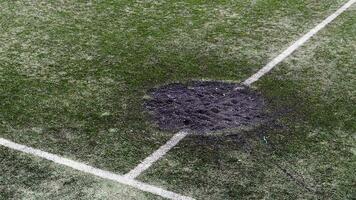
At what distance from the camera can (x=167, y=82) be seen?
24.5 feet

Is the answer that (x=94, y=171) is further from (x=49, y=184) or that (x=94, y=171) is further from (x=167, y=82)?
(x=167, y=82)

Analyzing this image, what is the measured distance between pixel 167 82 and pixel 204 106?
75 centimetres

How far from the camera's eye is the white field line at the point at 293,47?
7687 mm

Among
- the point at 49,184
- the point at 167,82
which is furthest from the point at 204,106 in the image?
the point at 49,184

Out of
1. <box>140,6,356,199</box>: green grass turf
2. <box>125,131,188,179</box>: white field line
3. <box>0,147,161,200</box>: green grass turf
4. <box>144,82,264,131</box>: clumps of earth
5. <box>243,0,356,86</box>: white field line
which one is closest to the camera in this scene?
<box>0,147,161,200</box>: green grass turf

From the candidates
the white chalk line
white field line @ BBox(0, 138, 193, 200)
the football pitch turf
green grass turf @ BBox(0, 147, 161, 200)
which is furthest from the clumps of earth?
green grass turf @ BBox(0, 147, 161, 200)

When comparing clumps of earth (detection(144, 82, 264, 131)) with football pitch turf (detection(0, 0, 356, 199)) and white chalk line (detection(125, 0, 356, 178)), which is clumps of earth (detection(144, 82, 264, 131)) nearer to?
football pitch turf (detection(0, 0, 356, 199))

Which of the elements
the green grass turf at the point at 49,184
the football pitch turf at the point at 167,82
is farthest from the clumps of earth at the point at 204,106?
the green grass turf at the point at 49,184

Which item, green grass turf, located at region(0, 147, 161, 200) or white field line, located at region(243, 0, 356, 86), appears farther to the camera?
white field line, located at region(243, 0, 356, 86)

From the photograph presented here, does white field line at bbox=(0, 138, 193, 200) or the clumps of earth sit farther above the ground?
the clumps of earth

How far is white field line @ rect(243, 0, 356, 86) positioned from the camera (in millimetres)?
7687

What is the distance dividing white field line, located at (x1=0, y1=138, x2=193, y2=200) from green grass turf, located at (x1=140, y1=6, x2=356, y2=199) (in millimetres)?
107

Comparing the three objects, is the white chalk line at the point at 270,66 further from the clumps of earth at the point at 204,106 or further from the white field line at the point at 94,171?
the clumps of earth at the point at 204,106

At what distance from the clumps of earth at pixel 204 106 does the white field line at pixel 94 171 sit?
1.00m
